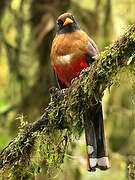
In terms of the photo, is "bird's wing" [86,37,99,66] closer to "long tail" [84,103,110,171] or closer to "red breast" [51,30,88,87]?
"red breast" [51,30,88,87]

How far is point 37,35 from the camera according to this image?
5.48 m

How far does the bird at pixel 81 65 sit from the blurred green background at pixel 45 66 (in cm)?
84

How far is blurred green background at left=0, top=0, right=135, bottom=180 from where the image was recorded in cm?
533

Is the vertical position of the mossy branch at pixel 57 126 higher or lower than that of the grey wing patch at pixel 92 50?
lower

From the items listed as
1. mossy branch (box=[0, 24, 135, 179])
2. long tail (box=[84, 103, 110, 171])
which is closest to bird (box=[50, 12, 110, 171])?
long tail (box=[84, 103, 110, 171])

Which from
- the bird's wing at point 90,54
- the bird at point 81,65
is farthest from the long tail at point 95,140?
the bird's wing at point 90,54

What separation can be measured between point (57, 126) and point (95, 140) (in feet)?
2.11

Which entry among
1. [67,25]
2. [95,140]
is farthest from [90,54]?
[95,140]

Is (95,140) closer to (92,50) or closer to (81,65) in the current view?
(81,65)

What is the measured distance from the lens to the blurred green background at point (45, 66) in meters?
5.33

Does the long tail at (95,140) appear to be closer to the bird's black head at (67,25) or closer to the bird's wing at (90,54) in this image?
the bird's wing at (90,54)

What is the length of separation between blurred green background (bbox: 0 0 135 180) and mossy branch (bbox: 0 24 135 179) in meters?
1.69

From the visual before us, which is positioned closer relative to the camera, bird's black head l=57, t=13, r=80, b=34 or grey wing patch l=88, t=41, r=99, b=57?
grey wing patch l=88, t=41, r=99, b=57

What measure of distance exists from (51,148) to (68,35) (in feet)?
4.78
